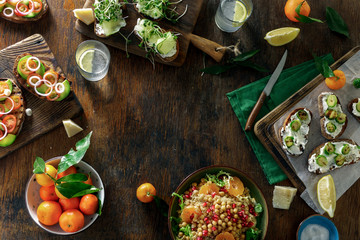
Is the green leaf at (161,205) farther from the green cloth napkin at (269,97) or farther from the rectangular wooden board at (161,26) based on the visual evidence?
the rectangular wooden board at (161,26)

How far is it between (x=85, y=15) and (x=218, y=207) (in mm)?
1927

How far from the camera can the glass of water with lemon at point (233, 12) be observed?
10.1 feet

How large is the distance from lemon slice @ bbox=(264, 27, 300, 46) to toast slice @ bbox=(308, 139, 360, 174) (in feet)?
3.26

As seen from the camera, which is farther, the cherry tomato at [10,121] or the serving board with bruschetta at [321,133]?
the serving board with bruschetta at [321,133]

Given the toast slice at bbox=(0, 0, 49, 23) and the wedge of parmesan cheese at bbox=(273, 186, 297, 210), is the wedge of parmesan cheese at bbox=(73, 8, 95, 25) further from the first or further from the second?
the wedge of parmesan cheese at bbox=(273, 186, 297, 210)

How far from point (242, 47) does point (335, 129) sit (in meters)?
1.09

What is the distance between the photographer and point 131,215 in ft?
9.88

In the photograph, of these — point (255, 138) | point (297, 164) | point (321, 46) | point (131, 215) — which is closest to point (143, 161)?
point (131, 215)

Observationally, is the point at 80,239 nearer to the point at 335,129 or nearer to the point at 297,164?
the point at 297,164

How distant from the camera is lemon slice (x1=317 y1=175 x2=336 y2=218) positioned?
3000 millimetres

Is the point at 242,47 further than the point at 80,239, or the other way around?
the point at 242,47

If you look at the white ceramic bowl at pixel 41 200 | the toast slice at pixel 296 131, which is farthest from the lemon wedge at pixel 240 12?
the white ceramic bowl at pixel 41 200

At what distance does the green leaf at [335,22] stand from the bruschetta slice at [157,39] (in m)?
1.42

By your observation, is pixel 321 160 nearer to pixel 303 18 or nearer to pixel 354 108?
pixel 354 108
